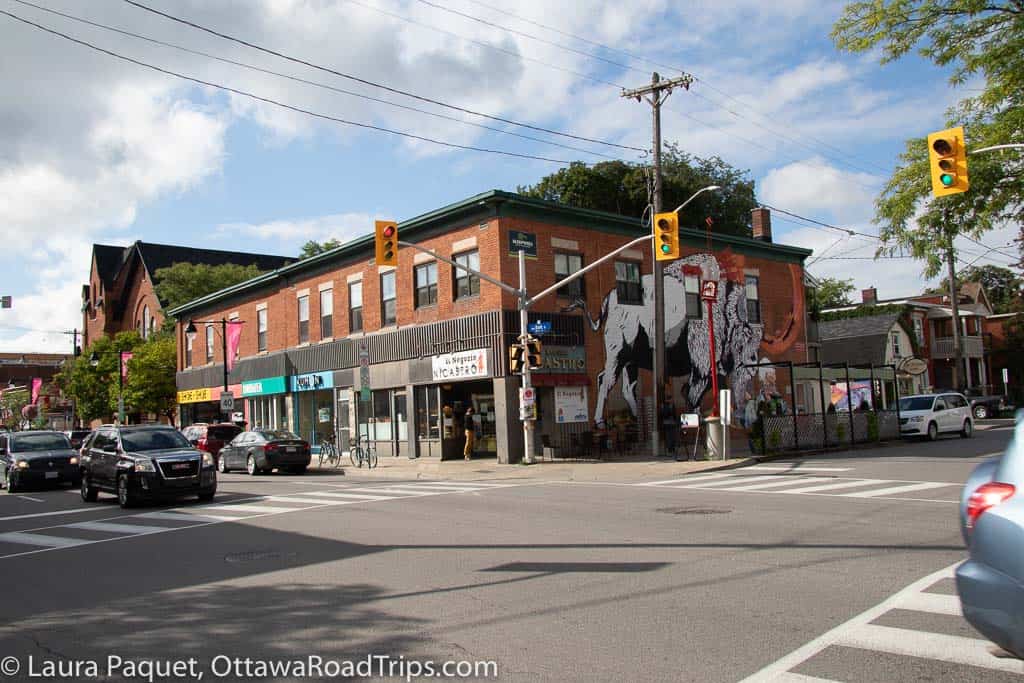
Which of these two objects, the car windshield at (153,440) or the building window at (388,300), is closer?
the car windshield at (153,440)

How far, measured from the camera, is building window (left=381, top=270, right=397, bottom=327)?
107 ft

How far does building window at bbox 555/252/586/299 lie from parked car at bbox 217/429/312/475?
10.3 metres

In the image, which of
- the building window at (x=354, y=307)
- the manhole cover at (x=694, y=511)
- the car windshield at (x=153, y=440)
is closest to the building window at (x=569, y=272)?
the building window at (x=354, y=307)

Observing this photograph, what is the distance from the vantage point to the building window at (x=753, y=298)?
1483 inches

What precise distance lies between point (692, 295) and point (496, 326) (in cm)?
1105

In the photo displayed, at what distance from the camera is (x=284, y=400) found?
40.2 m

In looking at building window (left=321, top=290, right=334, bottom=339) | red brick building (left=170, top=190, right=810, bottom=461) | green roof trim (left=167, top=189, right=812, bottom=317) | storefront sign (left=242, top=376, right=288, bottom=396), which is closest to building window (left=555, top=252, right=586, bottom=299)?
red brick building (left=170, top=190, right=810, bottom=461)

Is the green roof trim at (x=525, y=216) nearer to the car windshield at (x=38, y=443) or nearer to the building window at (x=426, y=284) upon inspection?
the building window at (x=426, y=284)

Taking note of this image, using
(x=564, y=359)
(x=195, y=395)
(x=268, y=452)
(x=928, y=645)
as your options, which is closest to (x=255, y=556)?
(x=928, y=645)

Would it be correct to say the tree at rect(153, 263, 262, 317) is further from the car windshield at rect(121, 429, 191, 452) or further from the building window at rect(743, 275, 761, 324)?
the car windshield at rect(121, 429, 191, 452)

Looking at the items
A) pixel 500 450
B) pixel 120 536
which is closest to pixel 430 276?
pixel 500 450

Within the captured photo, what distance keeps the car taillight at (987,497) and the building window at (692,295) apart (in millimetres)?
29949

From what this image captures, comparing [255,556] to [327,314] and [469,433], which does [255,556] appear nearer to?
[469,433]

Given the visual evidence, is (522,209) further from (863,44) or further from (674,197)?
(674,197)
